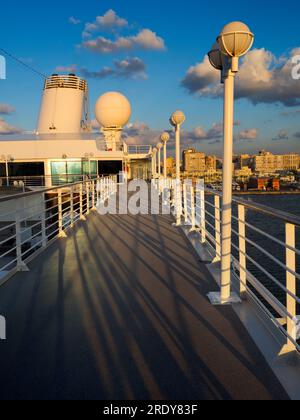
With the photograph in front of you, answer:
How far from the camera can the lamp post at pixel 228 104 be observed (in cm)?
298

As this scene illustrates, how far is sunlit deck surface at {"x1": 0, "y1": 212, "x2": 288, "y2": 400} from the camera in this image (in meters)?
1.96

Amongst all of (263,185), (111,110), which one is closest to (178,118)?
(111,110)

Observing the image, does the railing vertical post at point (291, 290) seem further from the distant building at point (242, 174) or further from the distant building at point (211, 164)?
the distant building at point (242, 174)

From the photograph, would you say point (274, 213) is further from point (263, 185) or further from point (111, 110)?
point (263, 185)

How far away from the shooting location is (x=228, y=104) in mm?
3172

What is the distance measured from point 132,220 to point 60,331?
5.82 metres

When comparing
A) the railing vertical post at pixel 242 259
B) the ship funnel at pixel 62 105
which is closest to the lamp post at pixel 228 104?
the railing vertical post at pixel 242 259

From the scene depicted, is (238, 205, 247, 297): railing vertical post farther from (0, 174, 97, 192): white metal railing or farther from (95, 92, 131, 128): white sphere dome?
(95, 92, 131, 128): white sphere dome

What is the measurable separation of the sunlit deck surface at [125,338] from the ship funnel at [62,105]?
25841mm

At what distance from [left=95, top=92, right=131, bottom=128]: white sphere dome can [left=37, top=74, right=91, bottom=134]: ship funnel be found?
2.84m

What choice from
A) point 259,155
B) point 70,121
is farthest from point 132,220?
point 259,155

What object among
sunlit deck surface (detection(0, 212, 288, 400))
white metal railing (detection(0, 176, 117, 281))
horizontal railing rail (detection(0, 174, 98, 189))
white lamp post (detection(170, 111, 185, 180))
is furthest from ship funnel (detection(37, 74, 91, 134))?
sunlit deck surface (detection(0, 212, 288, 400))

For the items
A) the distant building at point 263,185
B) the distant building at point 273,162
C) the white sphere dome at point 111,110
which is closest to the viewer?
the white sphere dome at point 111,110
